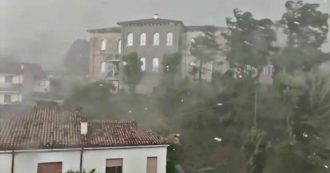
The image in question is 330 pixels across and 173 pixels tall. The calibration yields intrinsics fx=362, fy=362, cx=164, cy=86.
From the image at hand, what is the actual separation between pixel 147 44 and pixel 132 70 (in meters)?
0.11

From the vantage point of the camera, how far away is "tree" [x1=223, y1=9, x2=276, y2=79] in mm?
1683

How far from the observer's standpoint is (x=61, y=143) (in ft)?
5.49

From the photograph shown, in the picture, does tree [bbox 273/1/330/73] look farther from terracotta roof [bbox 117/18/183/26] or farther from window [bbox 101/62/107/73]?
window [bbox 101/62/107/73]

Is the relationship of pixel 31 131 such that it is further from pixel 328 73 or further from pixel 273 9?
pixel 328 73

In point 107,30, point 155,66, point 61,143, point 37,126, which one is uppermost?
point 107,30

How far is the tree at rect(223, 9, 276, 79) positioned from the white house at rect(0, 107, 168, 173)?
26.2 inches

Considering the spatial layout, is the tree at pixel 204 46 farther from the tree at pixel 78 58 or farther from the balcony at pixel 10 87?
the balcony at pixel 10 87

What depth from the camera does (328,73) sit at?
2031mm

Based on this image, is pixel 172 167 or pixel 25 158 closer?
pixel 25 158

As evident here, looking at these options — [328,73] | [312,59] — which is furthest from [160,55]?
[328,73]

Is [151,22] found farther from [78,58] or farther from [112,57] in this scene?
[78,58]

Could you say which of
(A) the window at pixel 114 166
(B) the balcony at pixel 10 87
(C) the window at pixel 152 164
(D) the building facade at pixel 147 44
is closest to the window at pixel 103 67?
(D) the building facade at pixel 147 44

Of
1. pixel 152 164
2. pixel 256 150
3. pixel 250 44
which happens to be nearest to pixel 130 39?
pixel 250 44

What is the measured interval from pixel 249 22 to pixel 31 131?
106 centimetres
